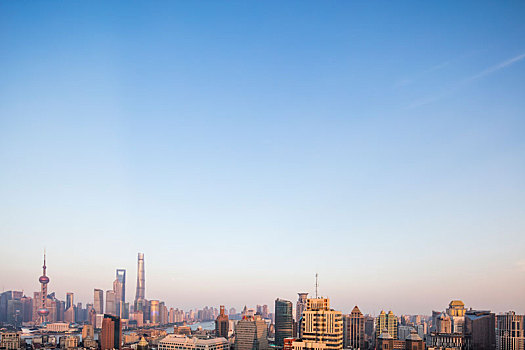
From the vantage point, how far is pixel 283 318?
23016 mm

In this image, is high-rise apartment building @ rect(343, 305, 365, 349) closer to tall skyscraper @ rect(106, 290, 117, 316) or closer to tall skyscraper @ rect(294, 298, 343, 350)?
tall skyscraper @ rect(294, 298, 343, 350)

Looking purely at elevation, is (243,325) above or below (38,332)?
above

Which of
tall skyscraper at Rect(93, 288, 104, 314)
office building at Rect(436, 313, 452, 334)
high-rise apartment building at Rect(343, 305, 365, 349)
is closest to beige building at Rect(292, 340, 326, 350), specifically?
high-rise apartment building at Rect(343, 305, 365, 349)

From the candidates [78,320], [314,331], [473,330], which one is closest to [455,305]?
[473,330]

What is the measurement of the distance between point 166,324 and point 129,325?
3.13 meters

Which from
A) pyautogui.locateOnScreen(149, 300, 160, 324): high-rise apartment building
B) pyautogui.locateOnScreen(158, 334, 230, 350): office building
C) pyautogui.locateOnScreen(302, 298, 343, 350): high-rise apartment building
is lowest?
pyautogui.locateOnScreen(149, 300, 160, 324): high-rise apartment building

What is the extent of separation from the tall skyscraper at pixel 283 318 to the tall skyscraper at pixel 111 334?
25.6 ft

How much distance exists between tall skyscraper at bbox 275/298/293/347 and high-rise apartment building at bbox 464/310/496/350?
24.8 feet

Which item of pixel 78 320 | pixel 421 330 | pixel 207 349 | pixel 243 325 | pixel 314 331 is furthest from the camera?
pixel 78 320

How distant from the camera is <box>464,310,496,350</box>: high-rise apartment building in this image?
2086 cm

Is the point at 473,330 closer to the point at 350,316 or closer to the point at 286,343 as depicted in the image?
the point at 350,316

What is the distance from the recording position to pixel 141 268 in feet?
132

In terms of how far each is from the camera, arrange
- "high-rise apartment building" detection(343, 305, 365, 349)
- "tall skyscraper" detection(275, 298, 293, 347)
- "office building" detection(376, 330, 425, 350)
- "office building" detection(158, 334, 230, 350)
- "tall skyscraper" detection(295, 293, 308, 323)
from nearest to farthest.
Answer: "office building" detection(158, 334, 230, 350)
"office building" detection(376, 330, 425, 350)
"high-rise apartment building" detection(343, 305, 365, 349)
"tall skyscraper" detection(275, 298, 293, 347)
"tall skyscraper" detection(295, 293, 308, 323)

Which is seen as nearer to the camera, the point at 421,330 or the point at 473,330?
the point at 473,330
